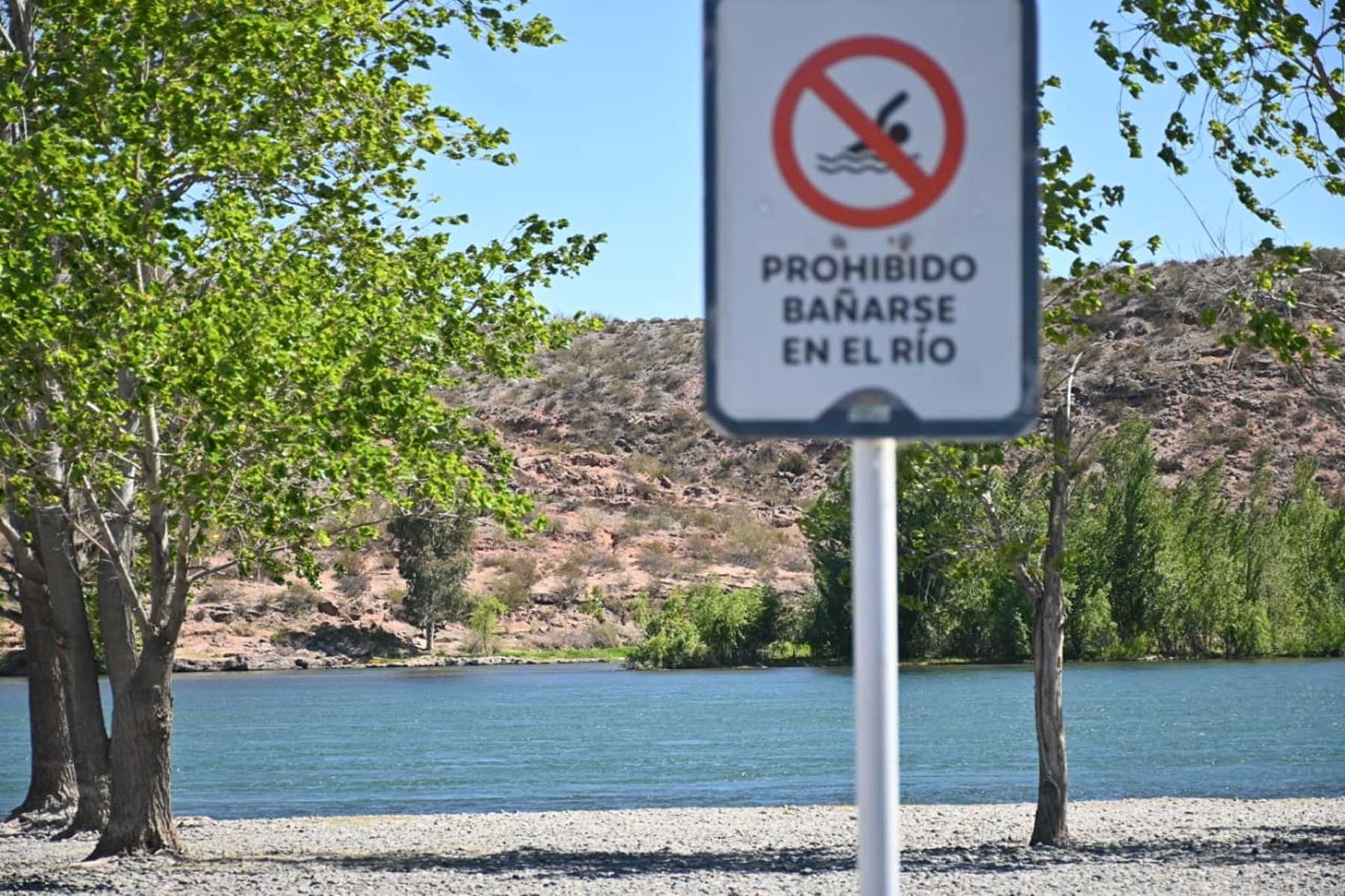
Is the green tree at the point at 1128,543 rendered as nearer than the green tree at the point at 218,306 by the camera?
No

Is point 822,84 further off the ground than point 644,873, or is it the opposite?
point 822,84

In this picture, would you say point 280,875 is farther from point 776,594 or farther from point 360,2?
point 776,594

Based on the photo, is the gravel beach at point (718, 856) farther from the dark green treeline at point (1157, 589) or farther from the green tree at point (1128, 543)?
the green tree at point (1128, 543)

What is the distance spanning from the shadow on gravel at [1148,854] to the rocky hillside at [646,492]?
49.1 metres

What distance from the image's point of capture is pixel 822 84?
86.2 inches

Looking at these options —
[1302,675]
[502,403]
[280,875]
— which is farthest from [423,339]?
[502,403]

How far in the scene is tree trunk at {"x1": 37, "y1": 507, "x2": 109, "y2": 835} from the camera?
16.0 metres

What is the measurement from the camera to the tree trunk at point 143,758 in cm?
1389

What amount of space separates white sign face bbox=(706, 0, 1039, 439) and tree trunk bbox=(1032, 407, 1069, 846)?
455 inches

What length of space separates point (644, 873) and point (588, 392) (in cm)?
8335

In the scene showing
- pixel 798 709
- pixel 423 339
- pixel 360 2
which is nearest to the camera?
pixel 423 339

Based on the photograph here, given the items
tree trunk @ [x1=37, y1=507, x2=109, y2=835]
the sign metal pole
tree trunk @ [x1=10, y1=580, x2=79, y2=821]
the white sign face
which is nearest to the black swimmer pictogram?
the white sign face

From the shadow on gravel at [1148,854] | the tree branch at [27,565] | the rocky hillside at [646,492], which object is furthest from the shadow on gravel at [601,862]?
the rocky hillside at [646,492]

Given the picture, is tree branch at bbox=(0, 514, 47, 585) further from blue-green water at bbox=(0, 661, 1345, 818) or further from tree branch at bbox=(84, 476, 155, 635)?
blue-green water at bbox=(0, 661, 1345, 818)
